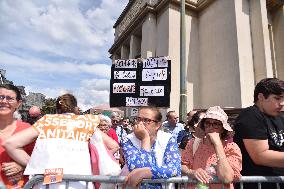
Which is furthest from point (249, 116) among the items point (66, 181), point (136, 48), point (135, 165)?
point (136, 48)

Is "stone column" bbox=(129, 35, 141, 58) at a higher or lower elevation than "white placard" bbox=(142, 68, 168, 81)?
higher

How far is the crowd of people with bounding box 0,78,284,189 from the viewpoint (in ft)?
8.34

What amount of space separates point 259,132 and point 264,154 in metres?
0.20

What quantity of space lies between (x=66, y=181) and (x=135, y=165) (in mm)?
641

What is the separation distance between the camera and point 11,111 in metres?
3.00

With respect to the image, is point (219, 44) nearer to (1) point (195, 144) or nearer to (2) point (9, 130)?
(1) point (195, 144)

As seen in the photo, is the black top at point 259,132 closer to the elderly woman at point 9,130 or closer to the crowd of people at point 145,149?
the crowd of people at point 145,149

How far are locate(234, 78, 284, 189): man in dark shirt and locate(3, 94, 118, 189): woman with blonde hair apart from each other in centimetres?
150

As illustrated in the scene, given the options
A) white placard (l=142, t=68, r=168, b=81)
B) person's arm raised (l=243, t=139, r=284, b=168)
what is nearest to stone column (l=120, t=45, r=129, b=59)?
white placard (l=142, t=68, r=168, b=81)

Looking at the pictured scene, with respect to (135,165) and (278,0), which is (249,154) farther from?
(278,0)

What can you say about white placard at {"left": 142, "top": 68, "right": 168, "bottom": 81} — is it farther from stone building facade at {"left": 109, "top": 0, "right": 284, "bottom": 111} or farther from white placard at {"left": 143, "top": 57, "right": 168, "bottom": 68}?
stone building facade at {"left": 109, "top": 0, "right": 284, "bottom": 111}

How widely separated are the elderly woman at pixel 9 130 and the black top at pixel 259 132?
2.11 m

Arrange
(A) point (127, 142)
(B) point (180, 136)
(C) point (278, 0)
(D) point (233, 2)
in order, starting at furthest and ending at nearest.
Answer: (C) point (278, 0) → (D) point (233, 2) → (B) point (180, 136) → (A) point (127, 142)

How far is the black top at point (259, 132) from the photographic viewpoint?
2578 millimetres
